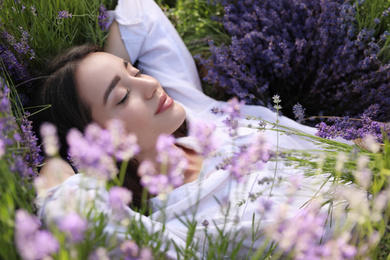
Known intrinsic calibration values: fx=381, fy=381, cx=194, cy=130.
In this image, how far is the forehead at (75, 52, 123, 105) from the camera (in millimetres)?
1435

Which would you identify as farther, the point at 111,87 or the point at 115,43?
the point at 115,43

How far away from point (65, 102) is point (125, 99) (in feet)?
0.85

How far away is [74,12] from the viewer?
169cm

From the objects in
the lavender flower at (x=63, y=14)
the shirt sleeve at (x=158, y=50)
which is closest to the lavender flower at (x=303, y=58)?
the shirt sleeve at (x=158, y=50)

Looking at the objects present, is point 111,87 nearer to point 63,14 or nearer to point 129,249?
point 63,14

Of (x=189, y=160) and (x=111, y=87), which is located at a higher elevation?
(x=111, y=87)

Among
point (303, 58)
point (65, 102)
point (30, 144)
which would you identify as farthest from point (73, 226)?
point (303, 58)

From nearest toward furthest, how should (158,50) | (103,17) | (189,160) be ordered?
(189,160) → (103,17) → (158,50)

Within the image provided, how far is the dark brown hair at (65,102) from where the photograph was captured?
149 centimetres

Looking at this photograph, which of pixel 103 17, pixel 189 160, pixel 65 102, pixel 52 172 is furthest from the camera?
pixel 103 17

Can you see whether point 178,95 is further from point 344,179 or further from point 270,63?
point 344,179

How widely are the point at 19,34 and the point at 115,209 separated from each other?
118 centimetres

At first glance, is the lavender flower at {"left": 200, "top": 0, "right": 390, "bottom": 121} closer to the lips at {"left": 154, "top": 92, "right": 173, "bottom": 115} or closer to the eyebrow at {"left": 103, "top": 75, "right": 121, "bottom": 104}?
the lips at {"left": 154, "top": 92, "right": 173, "bottom": 115}

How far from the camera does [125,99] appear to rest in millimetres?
1426
